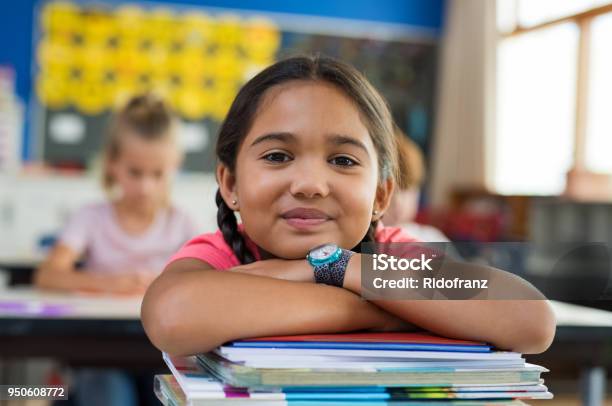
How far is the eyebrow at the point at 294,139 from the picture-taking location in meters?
0.68

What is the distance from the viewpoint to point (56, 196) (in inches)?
207

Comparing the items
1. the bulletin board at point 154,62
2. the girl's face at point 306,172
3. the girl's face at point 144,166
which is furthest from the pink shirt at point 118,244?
the bulletin board at point 154,62

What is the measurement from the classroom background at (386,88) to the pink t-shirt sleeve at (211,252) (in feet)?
13.6

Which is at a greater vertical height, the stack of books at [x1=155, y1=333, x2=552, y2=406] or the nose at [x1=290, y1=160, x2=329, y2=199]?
the nose at [x1=290, y1=160, x2=329, y2=199]

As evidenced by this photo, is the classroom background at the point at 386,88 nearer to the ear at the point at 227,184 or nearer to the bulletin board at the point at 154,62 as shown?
the bulletin board at the point at 154,62

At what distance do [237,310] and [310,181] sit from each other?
0.12m

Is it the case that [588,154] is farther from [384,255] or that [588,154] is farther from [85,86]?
[384,255]

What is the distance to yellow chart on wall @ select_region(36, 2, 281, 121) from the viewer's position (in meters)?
5.96

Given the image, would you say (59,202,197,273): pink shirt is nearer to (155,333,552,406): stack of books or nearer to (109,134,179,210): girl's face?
(109,134,179,210): girl's face

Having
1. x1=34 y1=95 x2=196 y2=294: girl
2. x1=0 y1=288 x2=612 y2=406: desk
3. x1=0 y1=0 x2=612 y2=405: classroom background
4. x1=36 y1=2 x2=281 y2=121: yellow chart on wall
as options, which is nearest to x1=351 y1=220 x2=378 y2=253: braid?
x1=0 y1=288 x2=612 y2=406: desk

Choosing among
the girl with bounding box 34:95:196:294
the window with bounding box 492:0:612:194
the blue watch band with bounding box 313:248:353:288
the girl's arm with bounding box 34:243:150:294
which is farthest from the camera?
the window with bounding box 492:0:612:194

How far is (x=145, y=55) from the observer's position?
20.2 feet

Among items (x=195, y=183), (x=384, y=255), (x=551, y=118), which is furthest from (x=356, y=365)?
(x=551, y=118)

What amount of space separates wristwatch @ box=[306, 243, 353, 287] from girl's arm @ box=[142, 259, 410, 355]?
0.7 inches
